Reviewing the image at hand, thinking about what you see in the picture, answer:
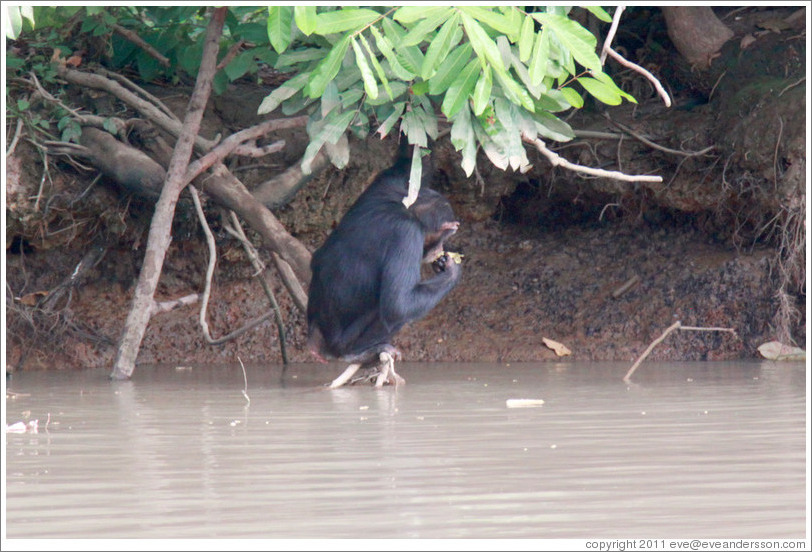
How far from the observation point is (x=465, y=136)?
5086mm

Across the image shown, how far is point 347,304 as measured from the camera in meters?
6.51

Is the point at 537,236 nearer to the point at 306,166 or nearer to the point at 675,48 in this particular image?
the point at 675,48

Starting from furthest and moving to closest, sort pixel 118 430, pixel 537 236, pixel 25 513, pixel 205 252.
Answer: pixel 537 236 → pixel 205 252 → pixel 118 430 → pixel 25 513

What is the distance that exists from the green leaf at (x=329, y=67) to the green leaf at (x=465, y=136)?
771 millimetres

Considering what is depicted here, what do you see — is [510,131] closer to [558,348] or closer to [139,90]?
[139,90]

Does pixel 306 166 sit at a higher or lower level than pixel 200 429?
higher

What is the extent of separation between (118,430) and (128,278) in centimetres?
413

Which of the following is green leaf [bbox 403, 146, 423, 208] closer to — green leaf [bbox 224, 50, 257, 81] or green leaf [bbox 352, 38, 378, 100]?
green leaf [bbox 352, 38, 378, 100]

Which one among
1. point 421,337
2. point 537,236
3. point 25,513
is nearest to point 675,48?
point 537,236

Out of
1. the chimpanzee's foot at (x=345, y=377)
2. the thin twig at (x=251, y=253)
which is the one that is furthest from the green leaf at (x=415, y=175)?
the thin twig at (x=251, y=253)

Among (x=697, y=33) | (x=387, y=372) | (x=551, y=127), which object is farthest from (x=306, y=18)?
(x=697, y=33)

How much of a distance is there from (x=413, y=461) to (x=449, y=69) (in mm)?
1617

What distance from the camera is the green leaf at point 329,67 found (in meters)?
4.15

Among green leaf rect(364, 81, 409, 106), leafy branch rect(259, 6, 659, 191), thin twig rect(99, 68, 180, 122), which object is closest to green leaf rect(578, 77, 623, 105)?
leafy branch rect(259, 6, 659, 191)
